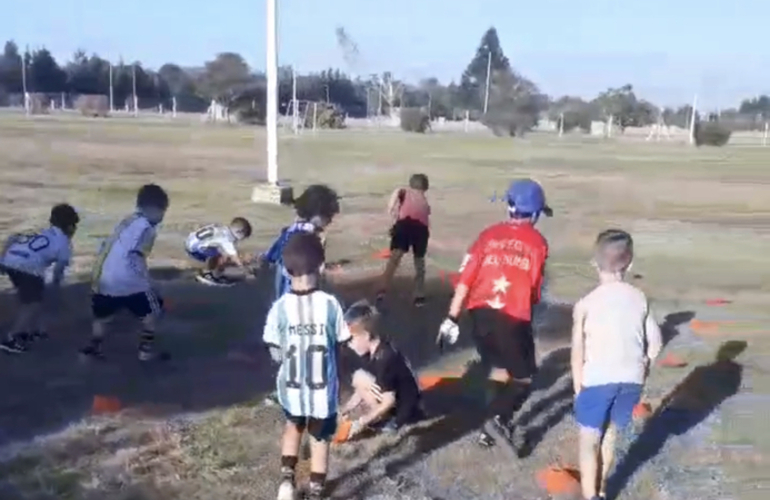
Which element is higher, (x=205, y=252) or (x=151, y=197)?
(x=151, y=197)

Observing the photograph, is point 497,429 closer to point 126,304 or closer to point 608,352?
point 608,352

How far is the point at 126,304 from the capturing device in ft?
25.5

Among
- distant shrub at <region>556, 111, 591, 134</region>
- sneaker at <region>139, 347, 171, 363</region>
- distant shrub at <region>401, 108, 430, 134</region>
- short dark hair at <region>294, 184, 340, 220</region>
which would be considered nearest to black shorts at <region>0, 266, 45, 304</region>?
sneaker at <region>139, 347, 171, 363</region>

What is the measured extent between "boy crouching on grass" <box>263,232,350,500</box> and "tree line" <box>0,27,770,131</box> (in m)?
60.6

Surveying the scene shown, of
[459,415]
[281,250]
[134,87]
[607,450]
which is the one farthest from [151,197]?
[134,87]

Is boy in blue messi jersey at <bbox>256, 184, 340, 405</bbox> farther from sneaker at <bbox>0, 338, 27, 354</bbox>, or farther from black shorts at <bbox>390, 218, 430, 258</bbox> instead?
black shorts at <bbox>390, 218, 430, 258</bbox>

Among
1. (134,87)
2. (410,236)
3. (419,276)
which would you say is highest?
(134,87)

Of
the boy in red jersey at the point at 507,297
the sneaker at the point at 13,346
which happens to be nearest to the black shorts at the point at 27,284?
the sneaker at the point at 13,346

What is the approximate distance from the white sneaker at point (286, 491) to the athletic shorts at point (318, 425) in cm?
25

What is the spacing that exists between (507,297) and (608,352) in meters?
0.98

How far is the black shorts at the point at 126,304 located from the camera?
7742 millimetres

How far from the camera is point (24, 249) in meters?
8.09

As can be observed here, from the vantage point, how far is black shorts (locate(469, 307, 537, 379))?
6105 mm

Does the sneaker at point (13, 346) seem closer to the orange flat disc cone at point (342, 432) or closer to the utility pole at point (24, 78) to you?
the orange flat disc cone at point (342, 432)
